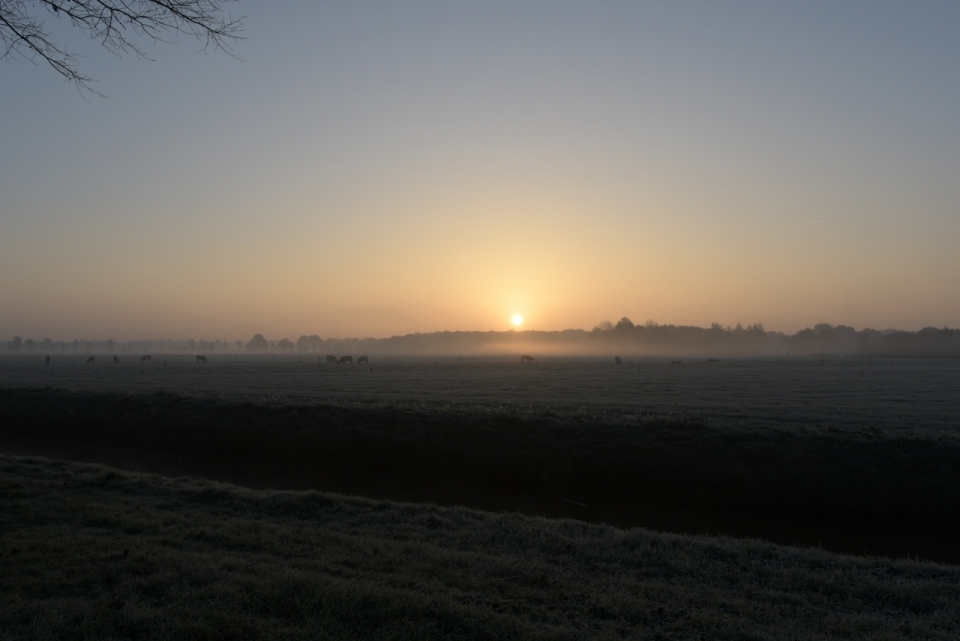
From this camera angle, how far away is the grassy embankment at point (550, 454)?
707 inches

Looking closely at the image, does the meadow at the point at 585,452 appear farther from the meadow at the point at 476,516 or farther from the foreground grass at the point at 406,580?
the foreground grass at the point at 406,580

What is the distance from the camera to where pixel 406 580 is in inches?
287

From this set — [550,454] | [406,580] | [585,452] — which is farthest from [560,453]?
[406,580]

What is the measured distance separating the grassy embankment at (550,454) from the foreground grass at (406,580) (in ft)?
28.7

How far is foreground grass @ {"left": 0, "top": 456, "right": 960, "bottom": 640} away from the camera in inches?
236

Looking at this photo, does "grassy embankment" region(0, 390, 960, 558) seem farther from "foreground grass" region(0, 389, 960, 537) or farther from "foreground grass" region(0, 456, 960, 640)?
"foreground grass" region(0, 456, 960, 640)

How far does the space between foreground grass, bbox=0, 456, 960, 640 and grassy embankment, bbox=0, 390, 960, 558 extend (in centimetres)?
876

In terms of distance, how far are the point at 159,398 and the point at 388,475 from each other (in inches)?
636

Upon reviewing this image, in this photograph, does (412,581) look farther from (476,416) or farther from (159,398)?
(159,398)

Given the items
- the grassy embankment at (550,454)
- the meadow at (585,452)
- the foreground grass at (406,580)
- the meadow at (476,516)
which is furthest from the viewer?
the grassy embankment at (550,454)

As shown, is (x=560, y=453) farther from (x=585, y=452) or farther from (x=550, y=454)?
(x=585, y=452)

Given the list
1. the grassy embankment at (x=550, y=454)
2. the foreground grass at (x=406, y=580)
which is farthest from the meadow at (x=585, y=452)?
the foreground grass at (x=406, y=580)

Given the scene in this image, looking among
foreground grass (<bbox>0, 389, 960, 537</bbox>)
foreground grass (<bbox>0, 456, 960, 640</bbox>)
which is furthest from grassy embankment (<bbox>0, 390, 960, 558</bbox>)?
foreground grass (<bbox>0, 456, 960, 640</bbox>)

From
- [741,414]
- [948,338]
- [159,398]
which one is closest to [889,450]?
[741,414]
